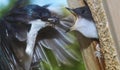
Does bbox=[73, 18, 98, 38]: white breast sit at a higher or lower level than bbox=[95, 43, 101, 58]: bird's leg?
higher

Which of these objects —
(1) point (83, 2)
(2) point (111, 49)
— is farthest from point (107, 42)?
(1) point (83, 2)

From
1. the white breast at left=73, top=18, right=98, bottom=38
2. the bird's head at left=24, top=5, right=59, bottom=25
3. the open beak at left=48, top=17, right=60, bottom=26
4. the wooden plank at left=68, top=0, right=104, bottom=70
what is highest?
the bird's head at left=24, top=5, right=59, bottom=25

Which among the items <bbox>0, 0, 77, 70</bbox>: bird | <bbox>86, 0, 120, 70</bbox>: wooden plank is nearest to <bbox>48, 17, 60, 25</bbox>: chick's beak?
<bbox>0, 0, 77, 70</bbox>: bird

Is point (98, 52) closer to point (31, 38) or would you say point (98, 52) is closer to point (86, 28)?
point (86, 28)

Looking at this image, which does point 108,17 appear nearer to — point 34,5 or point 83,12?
point 83,12

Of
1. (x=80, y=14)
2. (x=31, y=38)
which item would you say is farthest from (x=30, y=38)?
(x=80, y=14)

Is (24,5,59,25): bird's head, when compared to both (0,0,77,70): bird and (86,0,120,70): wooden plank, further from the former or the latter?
(86,0,120,70): wooden plank
